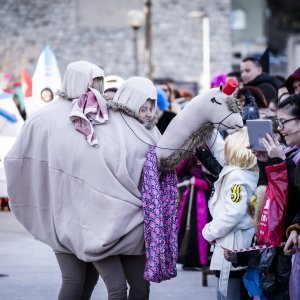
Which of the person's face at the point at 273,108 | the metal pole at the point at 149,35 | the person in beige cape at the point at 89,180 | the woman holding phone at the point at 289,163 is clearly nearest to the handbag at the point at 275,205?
the woman holding phone at the point at 289,163

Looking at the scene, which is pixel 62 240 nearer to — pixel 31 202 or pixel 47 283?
pixel 31 202

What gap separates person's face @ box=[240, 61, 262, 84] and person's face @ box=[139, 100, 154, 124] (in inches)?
194

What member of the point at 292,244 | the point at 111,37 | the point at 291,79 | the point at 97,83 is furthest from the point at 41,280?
the point at 111,37

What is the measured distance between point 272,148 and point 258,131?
0.18 m

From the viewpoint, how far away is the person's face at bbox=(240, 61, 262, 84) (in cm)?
1080

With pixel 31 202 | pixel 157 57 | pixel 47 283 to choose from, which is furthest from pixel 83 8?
pixel 31 202

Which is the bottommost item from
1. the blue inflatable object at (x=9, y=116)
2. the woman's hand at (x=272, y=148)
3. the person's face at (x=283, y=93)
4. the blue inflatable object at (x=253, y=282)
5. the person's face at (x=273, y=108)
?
the blue inflatable object at (x=253, y=282)

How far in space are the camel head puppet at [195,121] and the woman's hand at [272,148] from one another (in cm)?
37

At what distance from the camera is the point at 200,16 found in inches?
1597

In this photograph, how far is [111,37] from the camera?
39.8 m

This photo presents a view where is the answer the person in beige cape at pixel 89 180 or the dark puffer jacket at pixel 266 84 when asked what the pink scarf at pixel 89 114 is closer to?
the person in beige cape at pixel 89 180

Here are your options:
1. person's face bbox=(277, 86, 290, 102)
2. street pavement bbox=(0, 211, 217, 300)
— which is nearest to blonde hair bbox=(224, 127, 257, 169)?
person's face bbox=(277, 86, 290, 102)

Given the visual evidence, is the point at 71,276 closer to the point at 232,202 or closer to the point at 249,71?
the point at 232,202

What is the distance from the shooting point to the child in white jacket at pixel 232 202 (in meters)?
6.29
